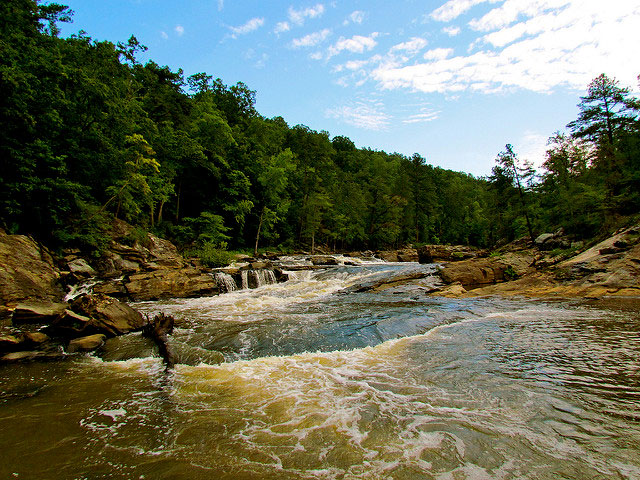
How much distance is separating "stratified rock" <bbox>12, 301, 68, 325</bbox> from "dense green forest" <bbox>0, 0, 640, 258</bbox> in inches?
269

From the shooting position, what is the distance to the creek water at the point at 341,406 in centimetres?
272

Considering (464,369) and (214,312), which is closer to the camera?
(464,369)

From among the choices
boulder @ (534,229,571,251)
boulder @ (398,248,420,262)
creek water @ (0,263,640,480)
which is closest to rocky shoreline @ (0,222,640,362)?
creek water @ (0,263,640,480)

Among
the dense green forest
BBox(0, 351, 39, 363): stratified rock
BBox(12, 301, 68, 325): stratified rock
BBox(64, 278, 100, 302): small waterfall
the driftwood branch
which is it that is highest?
the dense green forest

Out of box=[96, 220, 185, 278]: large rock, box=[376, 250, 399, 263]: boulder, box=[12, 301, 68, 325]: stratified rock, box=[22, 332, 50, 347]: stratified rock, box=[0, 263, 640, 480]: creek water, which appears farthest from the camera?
box=[376, 250, 399, 263]: boulder

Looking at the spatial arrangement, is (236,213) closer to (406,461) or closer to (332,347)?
(332,347)

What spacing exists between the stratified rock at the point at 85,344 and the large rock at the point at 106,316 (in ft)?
1.63

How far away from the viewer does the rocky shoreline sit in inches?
262

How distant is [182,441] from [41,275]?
11674 mm

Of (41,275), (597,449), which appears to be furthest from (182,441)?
(41,275)

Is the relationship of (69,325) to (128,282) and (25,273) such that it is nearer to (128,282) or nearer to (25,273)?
Answer: (25,273)

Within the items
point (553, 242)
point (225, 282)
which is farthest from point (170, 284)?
point (553, 242)

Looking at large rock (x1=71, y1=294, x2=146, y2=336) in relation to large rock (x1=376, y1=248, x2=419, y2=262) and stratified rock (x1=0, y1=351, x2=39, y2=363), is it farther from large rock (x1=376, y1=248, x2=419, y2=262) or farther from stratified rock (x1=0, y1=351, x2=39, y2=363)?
large rock (x1=376, y1=248, x2=419, y2=262)

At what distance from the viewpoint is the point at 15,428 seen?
10.8 feet
